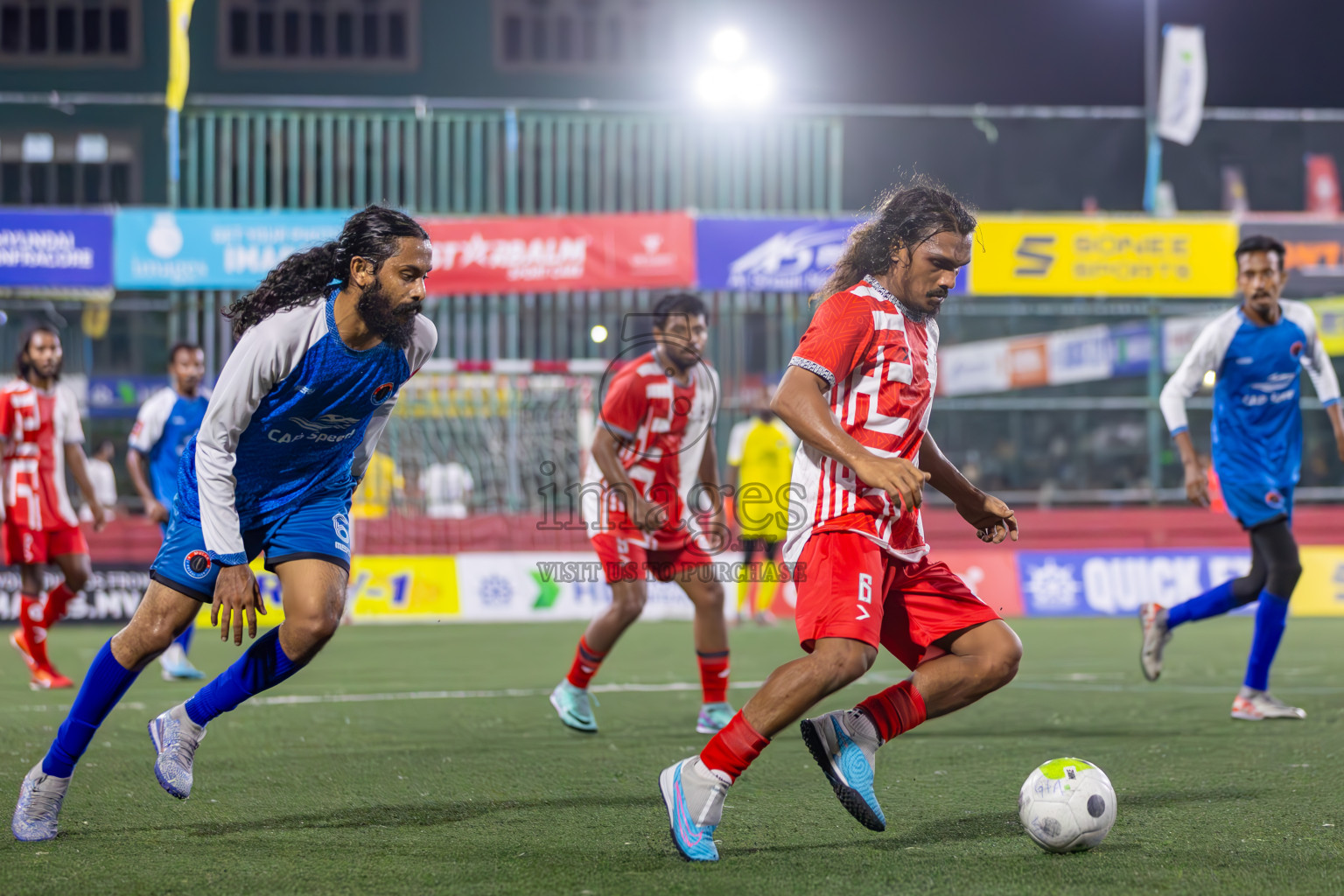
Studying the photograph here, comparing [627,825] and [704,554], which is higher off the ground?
[704,554]

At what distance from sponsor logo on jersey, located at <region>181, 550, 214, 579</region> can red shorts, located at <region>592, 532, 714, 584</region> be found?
2.87 metres

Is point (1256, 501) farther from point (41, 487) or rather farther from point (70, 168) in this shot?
point (70, 168)

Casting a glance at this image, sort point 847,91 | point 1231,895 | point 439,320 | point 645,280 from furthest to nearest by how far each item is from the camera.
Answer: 1. point 847,91
2. point 439,320
3. point 645,280
4. point 1231,895

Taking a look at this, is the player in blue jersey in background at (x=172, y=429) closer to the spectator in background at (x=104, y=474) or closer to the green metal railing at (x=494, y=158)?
the green metal railing at (x=494, y=158)

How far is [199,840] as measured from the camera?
442 cm

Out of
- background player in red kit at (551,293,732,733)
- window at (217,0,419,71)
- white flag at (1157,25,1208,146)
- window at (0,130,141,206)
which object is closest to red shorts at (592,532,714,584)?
background player in red kit at (551,293,732,733)

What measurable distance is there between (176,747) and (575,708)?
2643 millimetres

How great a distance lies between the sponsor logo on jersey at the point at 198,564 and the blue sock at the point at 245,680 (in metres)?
0.33

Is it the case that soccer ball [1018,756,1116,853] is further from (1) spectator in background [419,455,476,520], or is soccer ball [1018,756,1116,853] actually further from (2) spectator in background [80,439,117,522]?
(2) spectator in background [80,439,117,522]

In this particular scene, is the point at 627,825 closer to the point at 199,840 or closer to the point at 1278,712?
the point at 199,840

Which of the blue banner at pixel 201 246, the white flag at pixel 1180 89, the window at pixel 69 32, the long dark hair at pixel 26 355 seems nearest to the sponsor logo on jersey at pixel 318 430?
the long dark hair at pixel 26 355

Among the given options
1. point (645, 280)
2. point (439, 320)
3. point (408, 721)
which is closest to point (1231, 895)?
point (408, 721)

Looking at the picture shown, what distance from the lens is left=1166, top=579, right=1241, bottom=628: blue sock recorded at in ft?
24.6

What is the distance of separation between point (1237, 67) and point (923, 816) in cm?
2480
